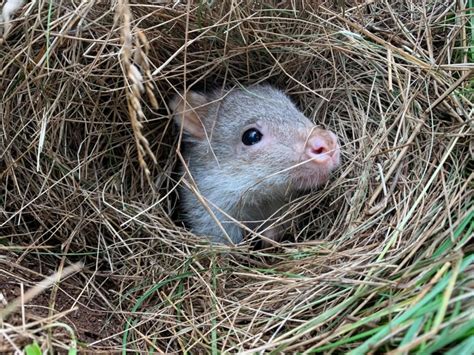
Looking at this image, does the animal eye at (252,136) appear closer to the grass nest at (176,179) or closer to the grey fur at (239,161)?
the grey fur at (239,161)

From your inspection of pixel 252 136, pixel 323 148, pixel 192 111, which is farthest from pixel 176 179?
pixel 323 148

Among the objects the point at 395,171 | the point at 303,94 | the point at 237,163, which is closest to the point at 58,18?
the point at 237,163

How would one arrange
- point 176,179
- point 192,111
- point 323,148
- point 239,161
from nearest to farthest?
1. point 323,148
2. point 239,161
3. point 192,111
4. point 176,179

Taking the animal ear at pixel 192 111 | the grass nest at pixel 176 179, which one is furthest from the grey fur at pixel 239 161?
the grass nest at pixel 176 179

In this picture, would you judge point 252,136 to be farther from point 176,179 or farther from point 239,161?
point 176,179

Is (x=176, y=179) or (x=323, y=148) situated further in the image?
(x=176, y=179)

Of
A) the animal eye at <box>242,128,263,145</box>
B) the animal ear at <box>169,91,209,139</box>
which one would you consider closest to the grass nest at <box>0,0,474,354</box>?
the animal ear at <box>169,91,209,139</box>

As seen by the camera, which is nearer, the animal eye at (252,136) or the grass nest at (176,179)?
the grass nest at (176,179)
